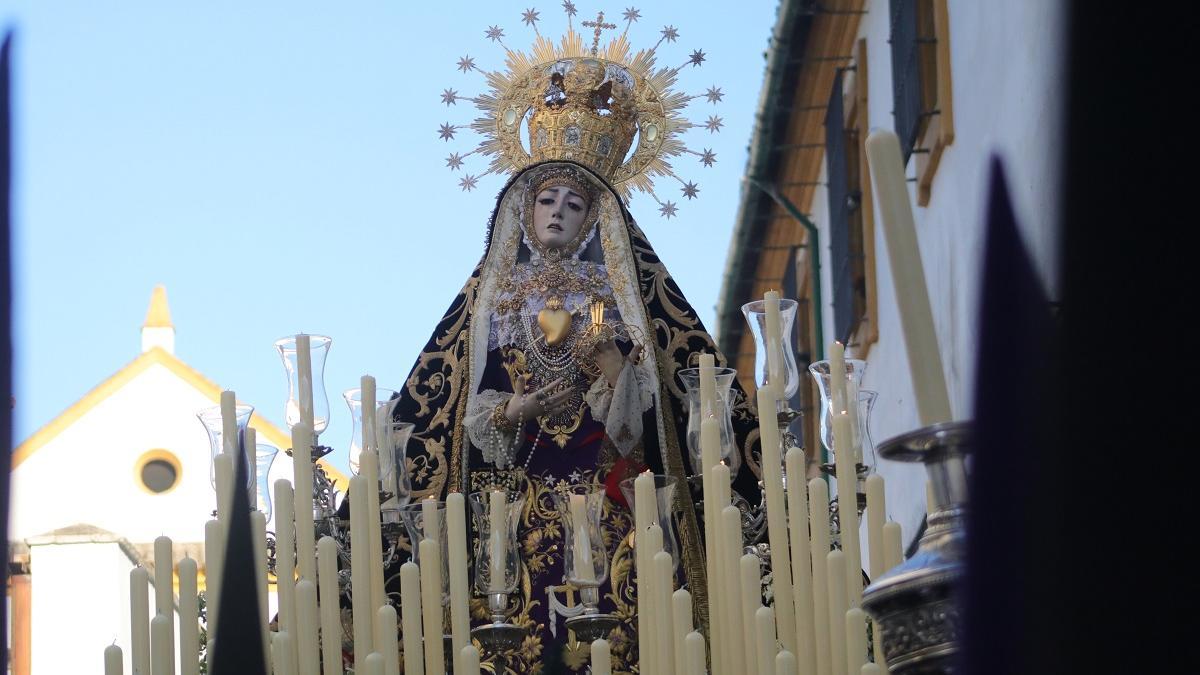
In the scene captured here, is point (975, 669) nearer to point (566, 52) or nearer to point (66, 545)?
point (566, 52)

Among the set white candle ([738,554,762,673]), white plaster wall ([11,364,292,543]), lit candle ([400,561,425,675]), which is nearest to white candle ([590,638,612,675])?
white candle ([738,554,762,673])

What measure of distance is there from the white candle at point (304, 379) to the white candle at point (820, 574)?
1.17 m

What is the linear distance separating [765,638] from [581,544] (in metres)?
0.49

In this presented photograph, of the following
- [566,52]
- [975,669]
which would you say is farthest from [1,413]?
[566,52]

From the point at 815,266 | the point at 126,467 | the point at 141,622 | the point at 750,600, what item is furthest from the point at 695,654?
the point at 126,467

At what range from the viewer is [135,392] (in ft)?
62.5

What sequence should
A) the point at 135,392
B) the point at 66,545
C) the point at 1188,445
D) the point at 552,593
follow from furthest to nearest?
the point at 135,392, the point at 66,545, the point at 552,593, the point at 1188,445

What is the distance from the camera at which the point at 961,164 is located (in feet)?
22.4

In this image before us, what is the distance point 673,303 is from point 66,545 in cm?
843

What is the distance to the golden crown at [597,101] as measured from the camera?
614 cm

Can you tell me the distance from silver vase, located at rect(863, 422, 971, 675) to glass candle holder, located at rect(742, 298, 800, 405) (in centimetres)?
221

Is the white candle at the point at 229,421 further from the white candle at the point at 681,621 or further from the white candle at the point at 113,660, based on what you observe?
the white candle at the point at 681,621

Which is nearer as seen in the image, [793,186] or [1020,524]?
[1020,524]

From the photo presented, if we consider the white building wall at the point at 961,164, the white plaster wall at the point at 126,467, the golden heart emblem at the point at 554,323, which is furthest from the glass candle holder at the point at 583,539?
the white plaster wall at the point at 126,467
